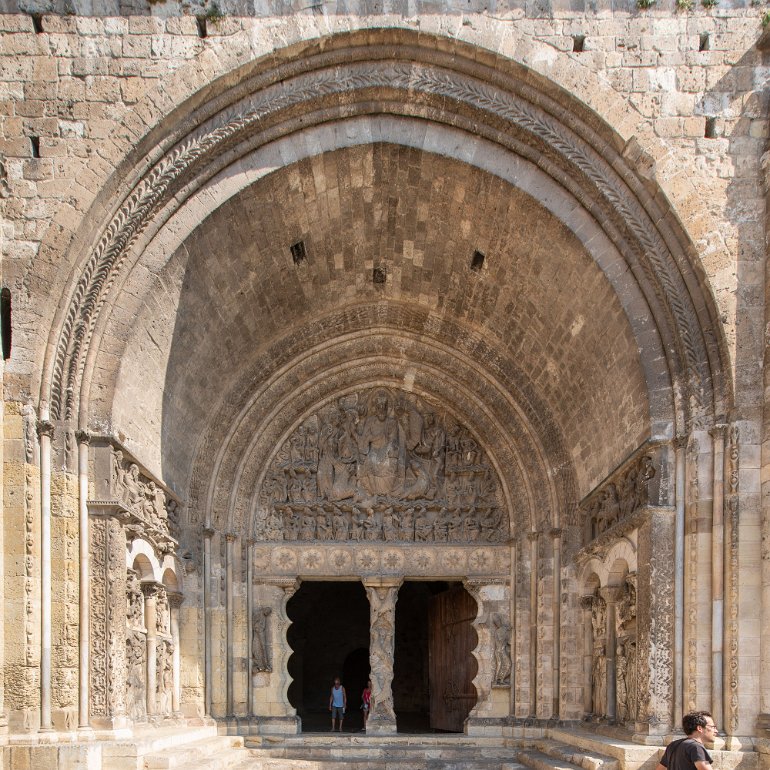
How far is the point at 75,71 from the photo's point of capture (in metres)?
8.80

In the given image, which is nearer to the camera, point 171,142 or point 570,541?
point 171,142

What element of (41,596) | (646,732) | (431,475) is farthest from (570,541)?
(41,596)

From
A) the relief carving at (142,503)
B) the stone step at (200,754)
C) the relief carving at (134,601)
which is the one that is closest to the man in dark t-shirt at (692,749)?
the stone step at (200,754)

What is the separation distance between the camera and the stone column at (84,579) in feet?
27.7

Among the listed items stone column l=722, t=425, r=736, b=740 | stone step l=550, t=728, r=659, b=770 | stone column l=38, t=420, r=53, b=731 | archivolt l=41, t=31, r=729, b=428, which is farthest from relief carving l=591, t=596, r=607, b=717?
stone column l=38, t=420, r=53, b=731

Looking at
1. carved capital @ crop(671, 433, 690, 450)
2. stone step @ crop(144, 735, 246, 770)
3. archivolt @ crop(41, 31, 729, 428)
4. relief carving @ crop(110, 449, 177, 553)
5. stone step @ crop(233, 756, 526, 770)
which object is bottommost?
stone step @ crop(233, 756, 526, 770)

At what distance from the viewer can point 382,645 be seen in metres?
12.1

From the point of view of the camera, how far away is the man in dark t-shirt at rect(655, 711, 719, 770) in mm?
5713

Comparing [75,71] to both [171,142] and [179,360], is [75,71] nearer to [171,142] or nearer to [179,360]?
[171,142]

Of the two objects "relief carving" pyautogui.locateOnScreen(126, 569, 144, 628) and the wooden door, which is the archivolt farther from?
the wooden door

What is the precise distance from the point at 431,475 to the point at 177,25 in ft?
20.3

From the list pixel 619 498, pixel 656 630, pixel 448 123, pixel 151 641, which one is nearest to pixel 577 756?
pixel 656 630

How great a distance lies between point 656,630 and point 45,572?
5262mm

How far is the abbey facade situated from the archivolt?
0.03 m
